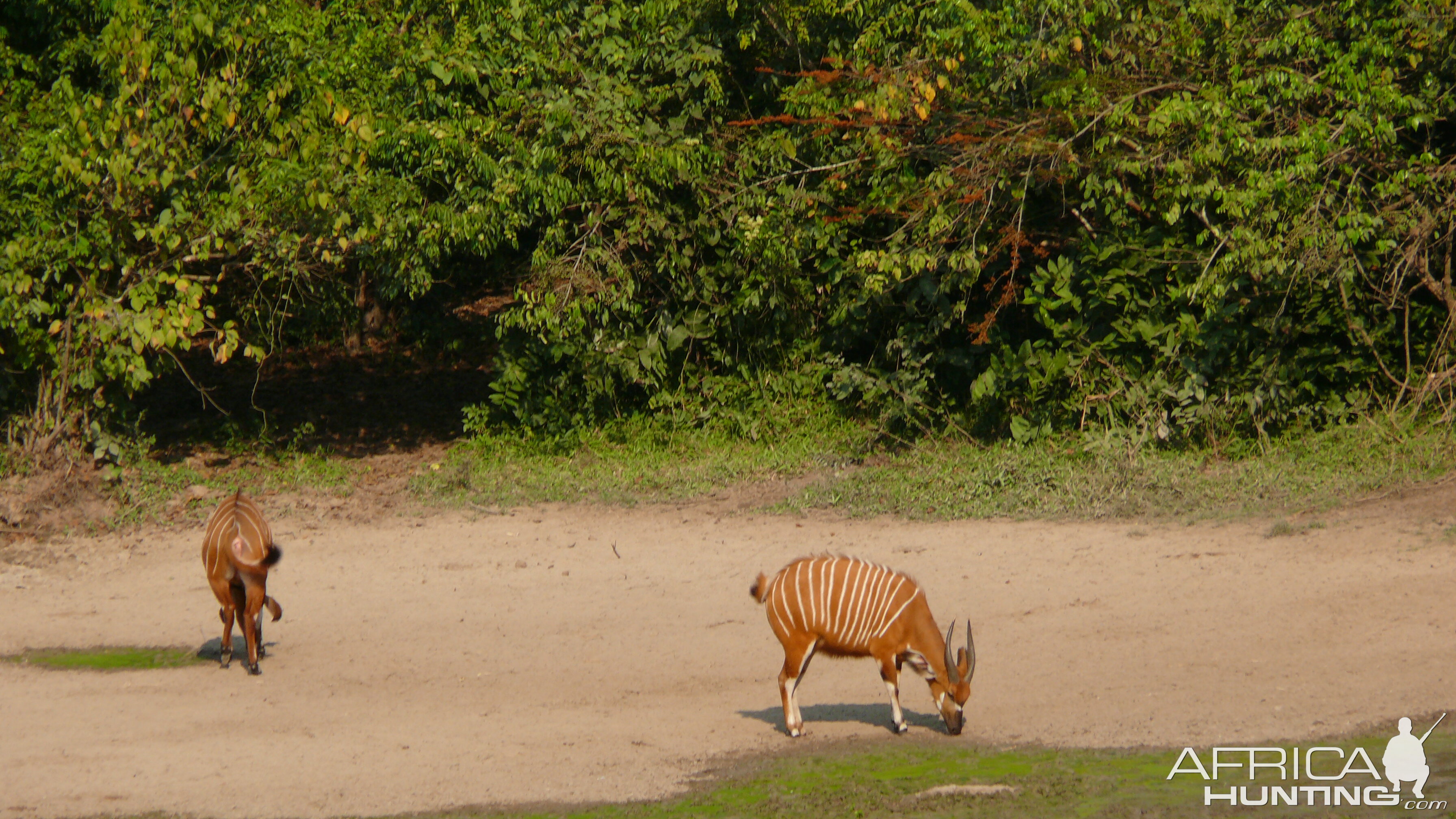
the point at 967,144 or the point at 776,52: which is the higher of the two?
the point at 776,52

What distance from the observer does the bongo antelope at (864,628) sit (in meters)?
7.04

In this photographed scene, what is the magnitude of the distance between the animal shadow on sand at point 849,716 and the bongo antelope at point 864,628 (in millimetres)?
279

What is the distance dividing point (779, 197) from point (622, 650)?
6406 mm

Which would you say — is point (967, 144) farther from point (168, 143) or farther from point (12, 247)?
point (12, 247)

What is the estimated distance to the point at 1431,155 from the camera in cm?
1173

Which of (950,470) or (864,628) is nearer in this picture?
(864,628)

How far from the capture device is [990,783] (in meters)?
6.48

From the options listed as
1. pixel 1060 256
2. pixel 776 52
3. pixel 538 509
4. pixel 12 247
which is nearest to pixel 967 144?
pixel 1060 256

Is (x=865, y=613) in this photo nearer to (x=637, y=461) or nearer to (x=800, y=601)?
(x=800, y=601)

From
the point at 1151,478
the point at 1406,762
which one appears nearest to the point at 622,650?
the point at 1406,762

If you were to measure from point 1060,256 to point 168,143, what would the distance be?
8.37 m

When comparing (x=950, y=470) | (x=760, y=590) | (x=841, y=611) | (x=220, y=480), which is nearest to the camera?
(x=841, y=611)

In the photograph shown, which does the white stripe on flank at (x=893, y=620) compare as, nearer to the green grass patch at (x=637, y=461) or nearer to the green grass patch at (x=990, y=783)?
the green grass patch at (x=990, y=783)

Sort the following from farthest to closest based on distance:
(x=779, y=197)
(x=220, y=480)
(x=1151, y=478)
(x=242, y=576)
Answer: (x=779, y=197) → (x=220, y=480) → (x=1151, y=478) → (x=242, y=576)
